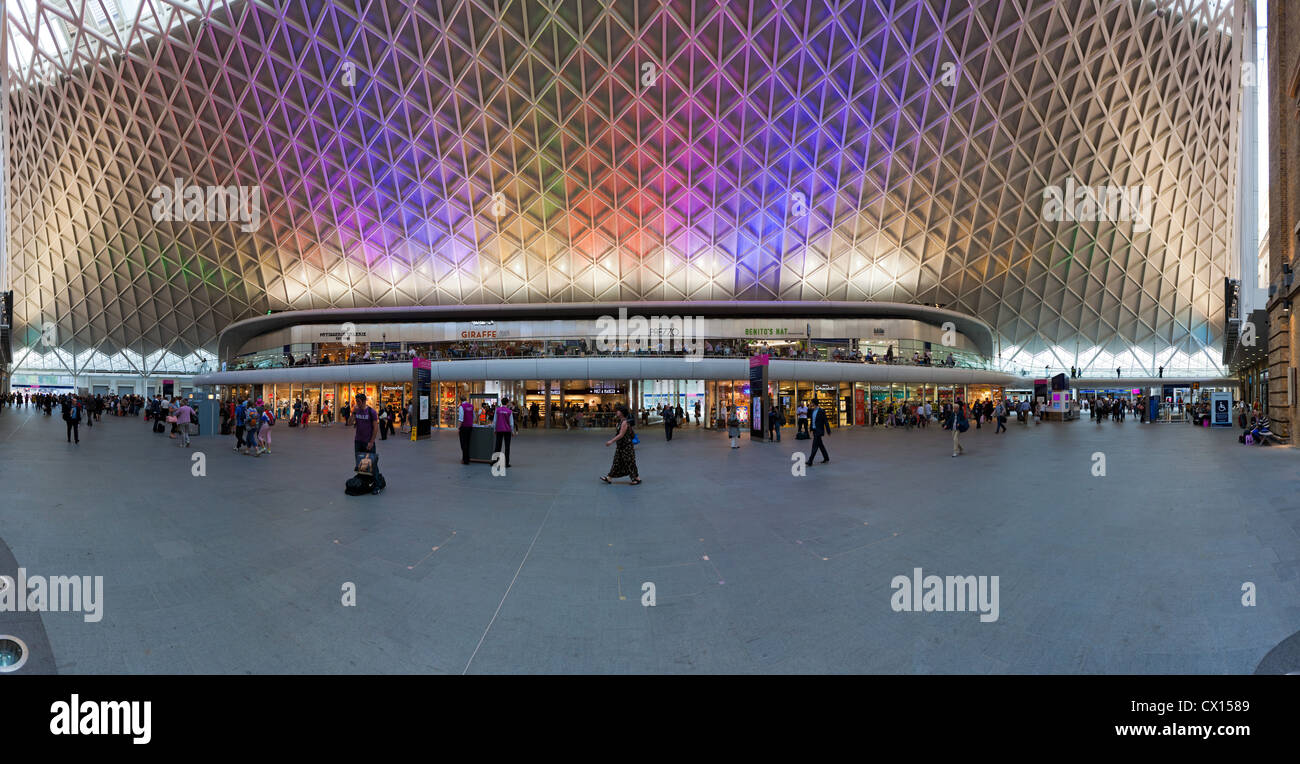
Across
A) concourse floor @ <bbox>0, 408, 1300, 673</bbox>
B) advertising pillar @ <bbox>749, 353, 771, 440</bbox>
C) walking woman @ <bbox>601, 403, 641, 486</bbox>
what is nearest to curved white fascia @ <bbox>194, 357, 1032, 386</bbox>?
advertising pillar @ <bbox>749, 353, 771, 440</bbox>

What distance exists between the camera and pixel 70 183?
42.6 metres

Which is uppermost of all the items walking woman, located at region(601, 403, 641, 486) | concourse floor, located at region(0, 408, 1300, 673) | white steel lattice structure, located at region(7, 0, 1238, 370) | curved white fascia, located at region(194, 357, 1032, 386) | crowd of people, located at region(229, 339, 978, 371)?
white steel lattice structure, located at region(7, 0, 1238, 370)

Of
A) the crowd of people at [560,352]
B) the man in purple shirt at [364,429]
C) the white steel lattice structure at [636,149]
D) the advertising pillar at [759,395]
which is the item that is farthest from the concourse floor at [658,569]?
the white steel lattice structure at [636,149]

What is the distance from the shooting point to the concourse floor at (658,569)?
3.63m

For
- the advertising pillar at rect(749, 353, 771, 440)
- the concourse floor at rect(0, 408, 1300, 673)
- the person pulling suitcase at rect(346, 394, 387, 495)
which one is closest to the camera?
the concourse floor at rect(0, 408, 1300, 673)

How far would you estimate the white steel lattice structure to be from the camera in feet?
105

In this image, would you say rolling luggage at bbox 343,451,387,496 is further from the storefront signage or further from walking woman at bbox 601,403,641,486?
the storefront signage

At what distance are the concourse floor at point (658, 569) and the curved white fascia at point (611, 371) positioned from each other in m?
21.4

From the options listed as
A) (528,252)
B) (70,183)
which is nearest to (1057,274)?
(528,252)

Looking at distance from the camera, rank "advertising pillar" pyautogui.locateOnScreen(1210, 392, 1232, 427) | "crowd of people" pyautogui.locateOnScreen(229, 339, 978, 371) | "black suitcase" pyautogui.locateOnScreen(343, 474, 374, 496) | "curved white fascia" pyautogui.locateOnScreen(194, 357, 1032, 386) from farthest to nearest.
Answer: "crowd of people" pyautogui.locateOnScreen(229, 339, 978, 371) < "curved white fascia" pyautogui.locateOnScreen(194, 357, 1032, 386) < "advertising pillar" pyautogui.locateOnScreen(1210, 392, 1232, 427) < "black suitcase" pyautogui.locateOnScreen(343, 474, 374, 496)

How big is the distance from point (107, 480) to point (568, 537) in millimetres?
10382

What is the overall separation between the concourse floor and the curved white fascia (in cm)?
2140
